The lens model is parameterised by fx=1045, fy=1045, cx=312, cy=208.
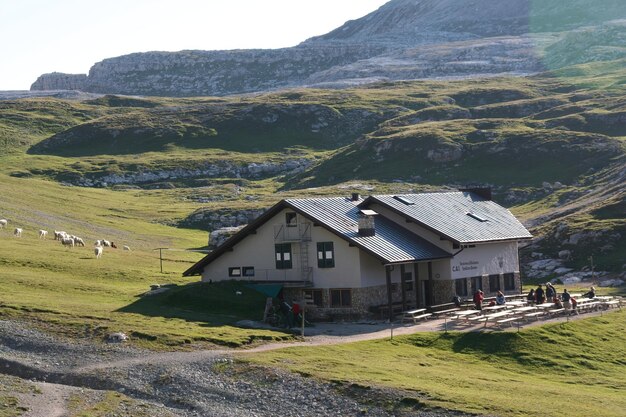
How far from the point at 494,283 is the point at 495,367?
28.0m

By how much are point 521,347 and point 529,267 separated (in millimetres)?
62611

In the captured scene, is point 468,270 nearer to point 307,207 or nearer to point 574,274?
point 307,207

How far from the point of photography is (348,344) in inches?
2532

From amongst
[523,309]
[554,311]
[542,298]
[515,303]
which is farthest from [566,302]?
[523,309]

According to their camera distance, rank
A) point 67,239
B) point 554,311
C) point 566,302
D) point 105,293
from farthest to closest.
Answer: point 67,239 < point 566,302 < point 554,311 < point 105,293

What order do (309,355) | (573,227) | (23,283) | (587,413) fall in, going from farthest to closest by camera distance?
1. (573,227)
2. (23,283)
3. (309,355)
4. (587,413)

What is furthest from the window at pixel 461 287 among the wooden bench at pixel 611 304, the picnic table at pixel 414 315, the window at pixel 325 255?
the window at pixel 325 255

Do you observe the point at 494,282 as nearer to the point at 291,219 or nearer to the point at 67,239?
the point at 291,219

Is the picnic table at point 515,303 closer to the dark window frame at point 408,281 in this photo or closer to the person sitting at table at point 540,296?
the person sitting at table at point 540,296

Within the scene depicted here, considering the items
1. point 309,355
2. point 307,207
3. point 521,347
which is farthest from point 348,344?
point 307,207

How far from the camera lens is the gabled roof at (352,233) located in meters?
75.5

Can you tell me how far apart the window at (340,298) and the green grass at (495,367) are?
30.6ft

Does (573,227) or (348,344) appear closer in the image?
(348,344)

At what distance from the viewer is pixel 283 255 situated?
261 ft
